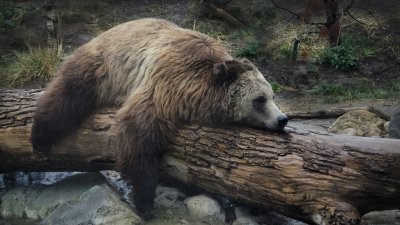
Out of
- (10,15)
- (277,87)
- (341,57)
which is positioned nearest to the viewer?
(277,87)

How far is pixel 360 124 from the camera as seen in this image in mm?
8383

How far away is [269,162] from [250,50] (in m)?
7.62

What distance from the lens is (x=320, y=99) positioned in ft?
35.2

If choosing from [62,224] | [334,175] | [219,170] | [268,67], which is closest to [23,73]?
[268,67]

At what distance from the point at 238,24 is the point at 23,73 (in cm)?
524

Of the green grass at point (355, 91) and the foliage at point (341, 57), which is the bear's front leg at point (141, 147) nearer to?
the green grass at point (355, 91)

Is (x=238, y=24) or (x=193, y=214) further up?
(x=238, y=24)

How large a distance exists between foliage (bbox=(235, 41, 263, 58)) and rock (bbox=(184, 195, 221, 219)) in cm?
695

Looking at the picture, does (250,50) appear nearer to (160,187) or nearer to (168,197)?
(160,187)

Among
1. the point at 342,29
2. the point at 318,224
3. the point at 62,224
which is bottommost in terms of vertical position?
the point at 62,224

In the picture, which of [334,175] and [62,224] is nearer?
[334,175]

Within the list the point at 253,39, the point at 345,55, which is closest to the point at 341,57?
the point at 345,55

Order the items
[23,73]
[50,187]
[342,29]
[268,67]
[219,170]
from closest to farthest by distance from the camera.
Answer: [219,170] → [50,187] → [23,73] → [268,67] → [342,29]

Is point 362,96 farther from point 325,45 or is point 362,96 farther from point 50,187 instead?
point 50,187
